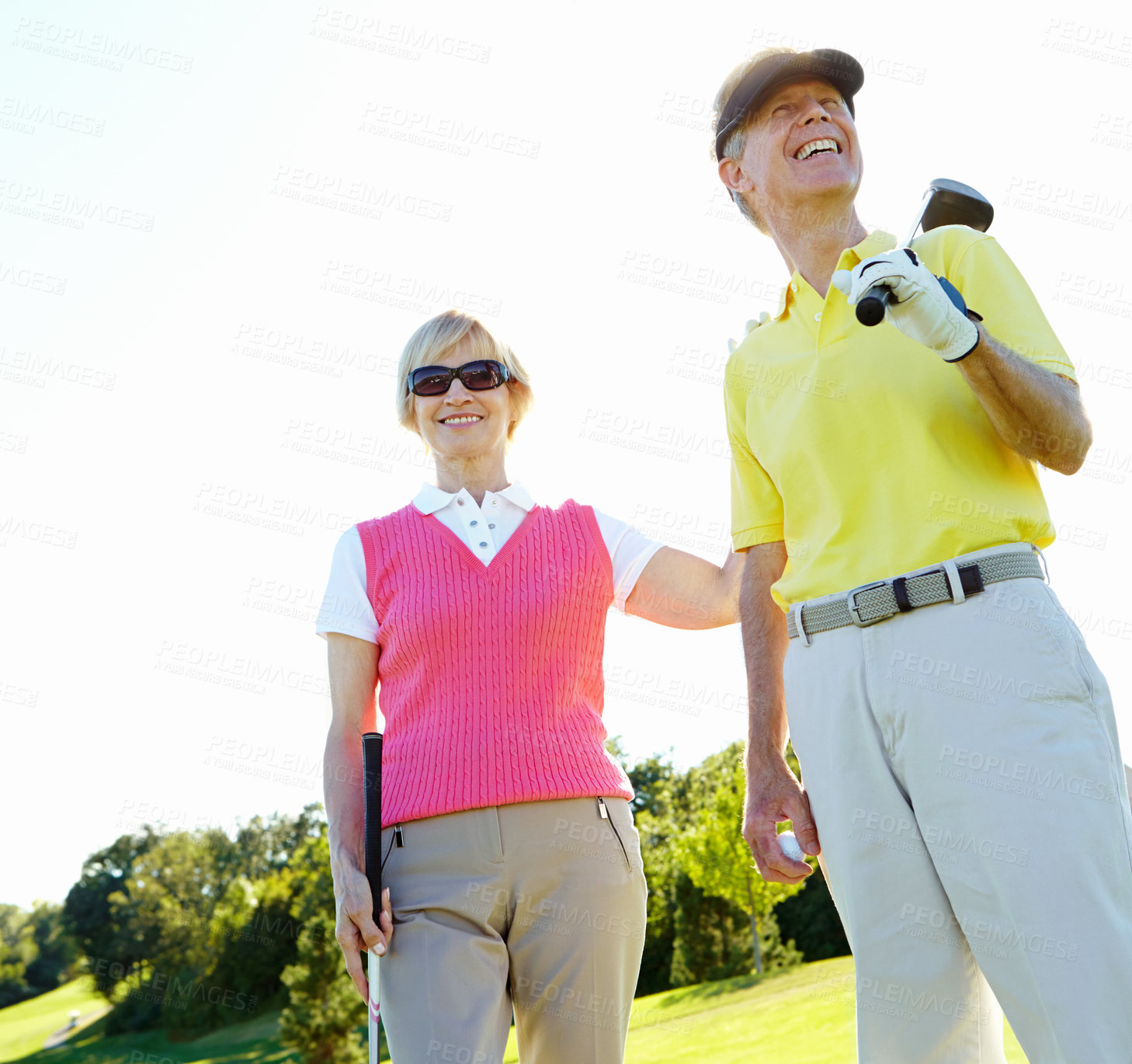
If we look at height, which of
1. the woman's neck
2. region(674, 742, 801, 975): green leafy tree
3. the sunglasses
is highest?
the sunglasses

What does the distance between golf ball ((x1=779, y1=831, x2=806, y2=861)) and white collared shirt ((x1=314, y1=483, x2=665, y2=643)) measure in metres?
1.08

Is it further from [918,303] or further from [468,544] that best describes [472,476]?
[918,303]

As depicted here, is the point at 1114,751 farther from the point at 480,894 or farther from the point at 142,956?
the point at 142,956

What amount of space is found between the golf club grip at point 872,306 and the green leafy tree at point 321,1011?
125 ft

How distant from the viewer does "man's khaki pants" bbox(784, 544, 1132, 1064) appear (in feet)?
6.40

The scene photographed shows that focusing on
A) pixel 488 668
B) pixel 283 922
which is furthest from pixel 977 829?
pixel 283 922

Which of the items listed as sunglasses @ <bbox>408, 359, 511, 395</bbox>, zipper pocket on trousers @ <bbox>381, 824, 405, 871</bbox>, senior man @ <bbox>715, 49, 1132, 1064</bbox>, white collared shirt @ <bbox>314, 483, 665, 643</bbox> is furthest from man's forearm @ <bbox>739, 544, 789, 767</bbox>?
sunglasses @ <bbox>408, 359, 511, 395</bbox>

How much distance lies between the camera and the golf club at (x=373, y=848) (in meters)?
2.94

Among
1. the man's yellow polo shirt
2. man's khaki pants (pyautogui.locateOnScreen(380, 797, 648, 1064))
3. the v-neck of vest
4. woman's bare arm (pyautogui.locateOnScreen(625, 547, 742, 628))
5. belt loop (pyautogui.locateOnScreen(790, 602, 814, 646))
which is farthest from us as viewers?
woman's bare arm (pyautogui.locateOnScreen(625, 547, 742, 628))

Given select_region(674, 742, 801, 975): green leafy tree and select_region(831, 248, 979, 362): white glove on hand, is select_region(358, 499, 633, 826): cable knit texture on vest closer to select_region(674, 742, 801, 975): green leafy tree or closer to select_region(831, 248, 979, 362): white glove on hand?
select_region(831, 248, 979, 362): white glove on hand

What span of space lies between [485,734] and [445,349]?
4.24ft

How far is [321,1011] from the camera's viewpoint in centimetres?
3756

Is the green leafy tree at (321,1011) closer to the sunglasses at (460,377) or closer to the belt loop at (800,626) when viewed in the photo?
the sunglasses at (460,377)

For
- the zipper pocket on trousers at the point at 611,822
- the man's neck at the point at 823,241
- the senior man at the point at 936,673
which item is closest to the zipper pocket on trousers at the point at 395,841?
the zipper pocket on trousers at the point at 611,822
